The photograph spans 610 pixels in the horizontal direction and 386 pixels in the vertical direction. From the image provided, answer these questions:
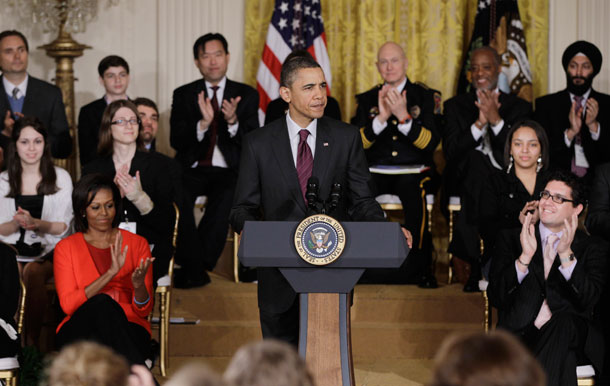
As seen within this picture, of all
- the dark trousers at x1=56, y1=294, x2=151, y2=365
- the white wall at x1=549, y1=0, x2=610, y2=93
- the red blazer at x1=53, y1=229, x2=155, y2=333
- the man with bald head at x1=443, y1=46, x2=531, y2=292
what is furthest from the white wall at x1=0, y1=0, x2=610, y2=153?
the dark trousers at x1=56, y1=294, x2=151, y2=365

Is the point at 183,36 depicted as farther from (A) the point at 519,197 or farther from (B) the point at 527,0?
(A) the point at 519,197

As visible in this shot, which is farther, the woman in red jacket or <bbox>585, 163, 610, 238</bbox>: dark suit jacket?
<bbox>585, 163, 610, 238</bbox>: dark suit jacket

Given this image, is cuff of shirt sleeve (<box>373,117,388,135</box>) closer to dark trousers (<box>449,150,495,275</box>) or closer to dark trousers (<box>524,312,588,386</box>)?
dark trousers (<box>449,150,495,275</box>)

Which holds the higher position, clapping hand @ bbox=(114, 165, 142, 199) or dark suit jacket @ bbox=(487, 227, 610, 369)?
clapping hand @ bbox=(114, 165, 142, 199)

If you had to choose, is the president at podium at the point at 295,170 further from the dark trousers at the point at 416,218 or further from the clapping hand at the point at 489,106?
the clapping hand at the point at 489,106

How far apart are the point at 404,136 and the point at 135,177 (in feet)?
6.41

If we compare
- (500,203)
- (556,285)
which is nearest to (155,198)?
(500,203)

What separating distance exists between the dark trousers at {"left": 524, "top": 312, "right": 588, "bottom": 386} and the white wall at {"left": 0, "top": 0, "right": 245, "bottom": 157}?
4.28 meters

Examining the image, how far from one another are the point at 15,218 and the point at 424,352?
2632 millimetres

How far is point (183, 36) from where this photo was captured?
26.1 ft

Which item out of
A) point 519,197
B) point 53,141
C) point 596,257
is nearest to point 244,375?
point 596,257

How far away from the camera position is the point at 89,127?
677 cm

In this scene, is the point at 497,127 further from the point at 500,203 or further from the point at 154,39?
the point at 154,39

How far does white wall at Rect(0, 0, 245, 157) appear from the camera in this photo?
26.0 feet
